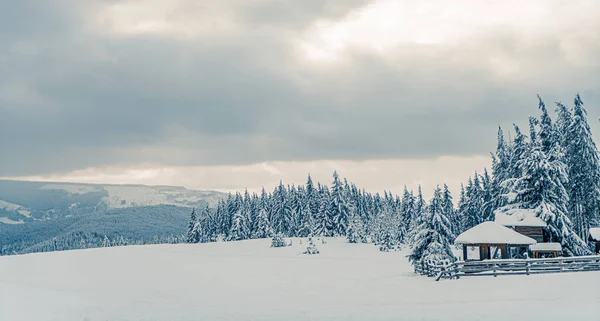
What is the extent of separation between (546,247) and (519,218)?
359 cm

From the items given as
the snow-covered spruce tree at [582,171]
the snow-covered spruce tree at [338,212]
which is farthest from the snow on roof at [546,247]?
the snow-covered spruce tree at [338,212]

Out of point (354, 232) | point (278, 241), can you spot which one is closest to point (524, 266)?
point (278, 241)

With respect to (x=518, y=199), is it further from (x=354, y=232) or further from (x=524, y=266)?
(x=354, y=232)

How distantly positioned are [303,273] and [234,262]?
51.0 ft

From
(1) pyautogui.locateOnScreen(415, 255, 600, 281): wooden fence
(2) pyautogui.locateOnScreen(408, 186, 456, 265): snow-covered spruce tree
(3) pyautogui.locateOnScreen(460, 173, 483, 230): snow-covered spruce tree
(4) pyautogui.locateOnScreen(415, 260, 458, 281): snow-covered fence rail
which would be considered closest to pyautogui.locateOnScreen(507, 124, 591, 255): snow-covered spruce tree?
(1) pyautogui.locateOnScreen(415, 255, 600, 281): wooden fence

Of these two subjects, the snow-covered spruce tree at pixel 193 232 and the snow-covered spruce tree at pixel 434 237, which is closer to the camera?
the snow-covered spruce tree at pixel 434 237

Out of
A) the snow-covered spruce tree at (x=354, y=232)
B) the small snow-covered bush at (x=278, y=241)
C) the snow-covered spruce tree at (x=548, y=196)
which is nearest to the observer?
the snow-covered spruce tree at (x=548, y=196)

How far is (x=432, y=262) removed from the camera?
41.7 metres

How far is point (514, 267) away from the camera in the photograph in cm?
3800

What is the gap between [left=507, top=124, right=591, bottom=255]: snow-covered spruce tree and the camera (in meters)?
49.5

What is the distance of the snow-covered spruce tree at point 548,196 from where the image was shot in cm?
4953

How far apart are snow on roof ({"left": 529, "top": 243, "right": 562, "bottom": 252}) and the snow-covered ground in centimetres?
947

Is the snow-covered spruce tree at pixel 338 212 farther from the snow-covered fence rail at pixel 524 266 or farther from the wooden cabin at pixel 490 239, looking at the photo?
the snow-covered fence rail at pixel 524 266

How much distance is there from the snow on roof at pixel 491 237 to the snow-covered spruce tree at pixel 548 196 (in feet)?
27.7
